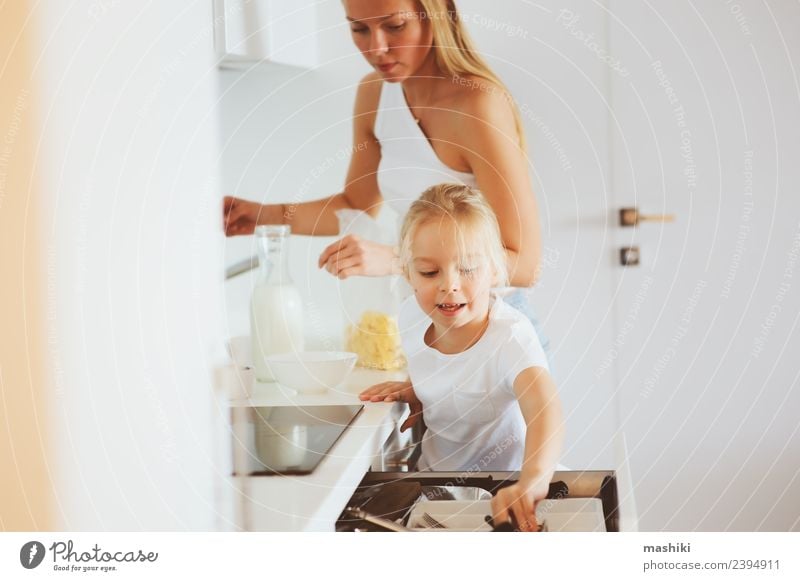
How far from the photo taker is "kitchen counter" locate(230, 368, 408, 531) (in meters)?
0.60

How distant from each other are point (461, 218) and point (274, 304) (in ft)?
0.59

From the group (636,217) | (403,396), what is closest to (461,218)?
(403,396)

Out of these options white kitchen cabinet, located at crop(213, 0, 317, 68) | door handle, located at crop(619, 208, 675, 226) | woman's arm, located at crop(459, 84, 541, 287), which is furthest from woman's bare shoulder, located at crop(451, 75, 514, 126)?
door handle, located at crop(619, 208, 675, 226)

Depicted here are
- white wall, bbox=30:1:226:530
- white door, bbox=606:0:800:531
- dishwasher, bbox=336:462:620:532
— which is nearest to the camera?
white wall, bbox=30:1:226:530

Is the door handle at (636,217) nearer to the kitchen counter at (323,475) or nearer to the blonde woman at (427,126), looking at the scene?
the blonde woman at (427,126)

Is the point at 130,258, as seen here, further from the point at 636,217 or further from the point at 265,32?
the point at 636,217

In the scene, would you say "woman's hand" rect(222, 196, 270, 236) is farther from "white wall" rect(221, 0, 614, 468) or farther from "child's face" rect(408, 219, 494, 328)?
"child's face" rect(408, 219, 494, 328)

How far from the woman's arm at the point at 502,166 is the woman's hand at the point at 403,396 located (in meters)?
0.13

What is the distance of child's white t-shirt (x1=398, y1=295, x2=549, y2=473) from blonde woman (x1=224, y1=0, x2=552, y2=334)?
0.04 m

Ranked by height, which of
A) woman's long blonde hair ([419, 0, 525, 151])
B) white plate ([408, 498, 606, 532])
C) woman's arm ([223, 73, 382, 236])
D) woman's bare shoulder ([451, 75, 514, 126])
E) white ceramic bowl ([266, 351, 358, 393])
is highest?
woman's long blonde hair ([419, 0, 525, 151])

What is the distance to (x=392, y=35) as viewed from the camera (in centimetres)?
71

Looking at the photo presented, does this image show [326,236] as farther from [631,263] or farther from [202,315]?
→ [631,263]

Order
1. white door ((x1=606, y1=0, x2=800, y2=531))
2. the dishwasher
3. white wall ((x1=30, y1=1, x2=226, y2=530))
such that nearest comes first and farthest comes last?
white wall ((x1=30, y1=1, x2=226, y2=530)), the dishwasher, white door ((x1=606, y1=0, x2=800, y2=531))

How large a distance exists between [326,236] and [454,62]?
0.59 ft
